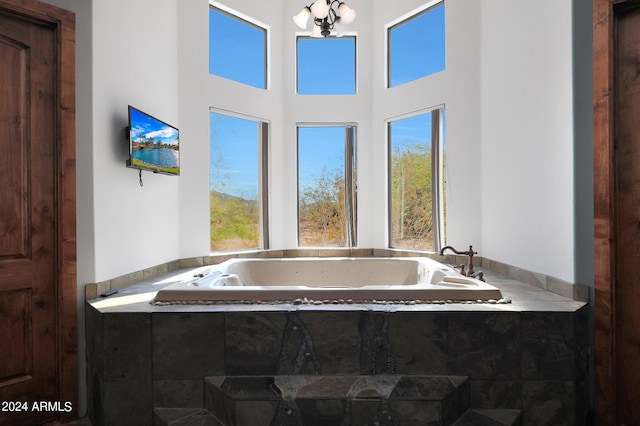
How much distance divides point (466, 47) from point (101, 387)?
347 centimetres

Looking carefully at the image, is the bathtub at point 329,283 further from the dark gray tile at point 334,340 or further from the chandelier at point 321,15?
the chandelier at point 321,15

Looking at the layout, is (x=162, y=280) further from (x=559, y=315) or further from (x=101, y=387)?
(x=559, y=315)

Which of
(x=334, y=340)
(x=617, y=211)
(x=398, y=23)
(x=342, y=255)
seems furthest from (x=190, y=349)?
(x=398, y=23)

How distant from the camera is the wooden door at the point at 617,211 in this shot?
1.77m

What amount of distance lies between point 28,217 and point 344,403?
175cm

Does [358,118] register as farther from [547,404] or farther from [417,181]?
[547,404]

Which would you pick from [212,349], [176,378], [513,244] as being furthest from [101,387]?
[513,244]

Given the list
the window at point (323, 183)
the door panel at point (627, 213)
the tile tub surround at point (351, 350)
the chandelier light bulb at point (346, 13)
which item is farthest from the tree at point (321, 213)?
the door panel at point (627, 213)

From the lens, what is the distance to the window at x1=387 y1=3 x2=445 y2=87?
11.8 ft

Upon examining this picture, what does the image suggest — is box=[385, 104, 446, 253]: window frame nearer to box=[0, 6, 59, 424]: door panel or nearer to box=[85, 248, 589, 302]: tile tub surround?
box=[85, 248, 589, 302]: tile tub surround

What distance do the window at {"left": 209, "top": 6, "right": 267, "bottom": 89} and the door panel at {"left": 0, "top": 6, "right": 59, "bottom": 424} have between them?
1757mm

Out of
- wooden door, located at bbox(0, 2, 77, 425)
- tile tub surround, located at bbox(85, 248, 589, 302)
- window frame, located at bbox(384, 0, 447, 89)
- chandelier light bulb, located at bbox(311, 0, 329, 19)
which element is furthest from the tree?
wooden door, located at bbox(0, 2, 77, 425)

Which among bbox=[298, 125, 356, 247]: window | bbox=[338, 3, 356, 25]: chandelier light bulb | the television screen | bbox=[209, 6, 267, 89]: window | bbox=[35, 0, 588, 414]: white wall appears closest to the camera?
bbox=[35, 0, 588, 414]: white wall

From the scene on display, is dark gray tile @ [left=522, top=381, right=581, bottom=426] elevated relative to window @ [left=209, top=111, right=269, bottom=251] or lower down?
lower down
